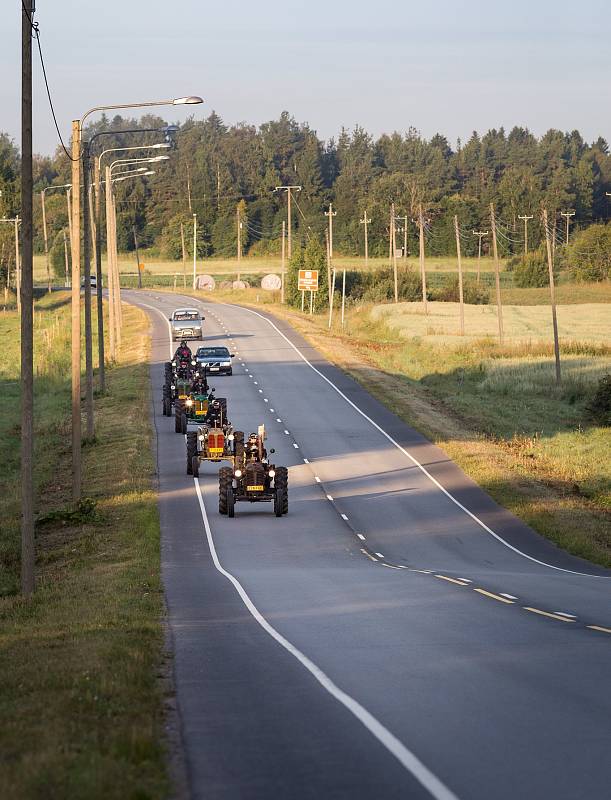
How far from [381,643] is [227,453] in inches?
885

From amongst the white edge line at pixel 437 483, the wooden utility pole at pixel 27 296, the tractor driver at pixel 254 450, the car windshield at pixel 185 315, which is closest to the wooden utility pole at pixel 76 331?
the tractor driver at pixel 254 450

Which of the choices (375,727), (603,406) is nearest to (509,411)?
(603,406)

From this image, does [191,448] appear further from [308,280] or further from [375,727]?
[308,280]

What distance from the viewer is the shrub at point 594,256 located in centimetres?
15850

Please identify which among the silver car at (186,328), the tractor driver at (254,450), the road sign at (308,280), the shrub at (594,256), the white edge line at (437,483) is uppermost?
the shrub at (594,256)

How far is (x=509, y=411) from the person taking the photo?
61.3 metres

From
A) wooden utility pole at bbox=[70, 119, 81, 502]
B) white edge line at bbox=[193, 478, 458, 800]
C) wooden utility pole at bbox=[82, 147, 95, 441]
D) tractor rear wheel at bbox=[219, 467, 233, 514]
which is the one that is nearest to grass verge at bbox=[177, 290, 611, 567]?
tractor rear wheel at bbox=[219, 467, 233, 514]

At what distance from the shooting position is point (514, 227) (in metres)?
195

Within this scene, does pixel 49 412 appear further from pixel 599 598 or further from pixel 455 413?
pixel 599 598

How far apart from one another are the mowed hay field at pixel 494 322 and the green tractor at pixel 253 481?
54734mm

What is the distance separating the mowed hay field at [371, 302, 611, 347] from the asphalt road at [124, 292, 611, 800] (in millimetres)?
52385

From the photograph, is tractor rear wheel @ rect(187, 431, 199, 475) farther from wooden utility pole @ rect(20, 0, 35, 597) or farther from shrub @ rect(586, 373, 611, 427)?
shrub @ rect(586, 373, 611, 427)

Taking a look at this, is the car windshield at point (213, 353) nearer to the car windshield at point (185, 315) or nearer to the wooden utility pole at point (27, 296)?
the car windshield at point (185, 315)

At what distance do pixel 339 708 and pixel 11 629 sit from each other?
7402mm
